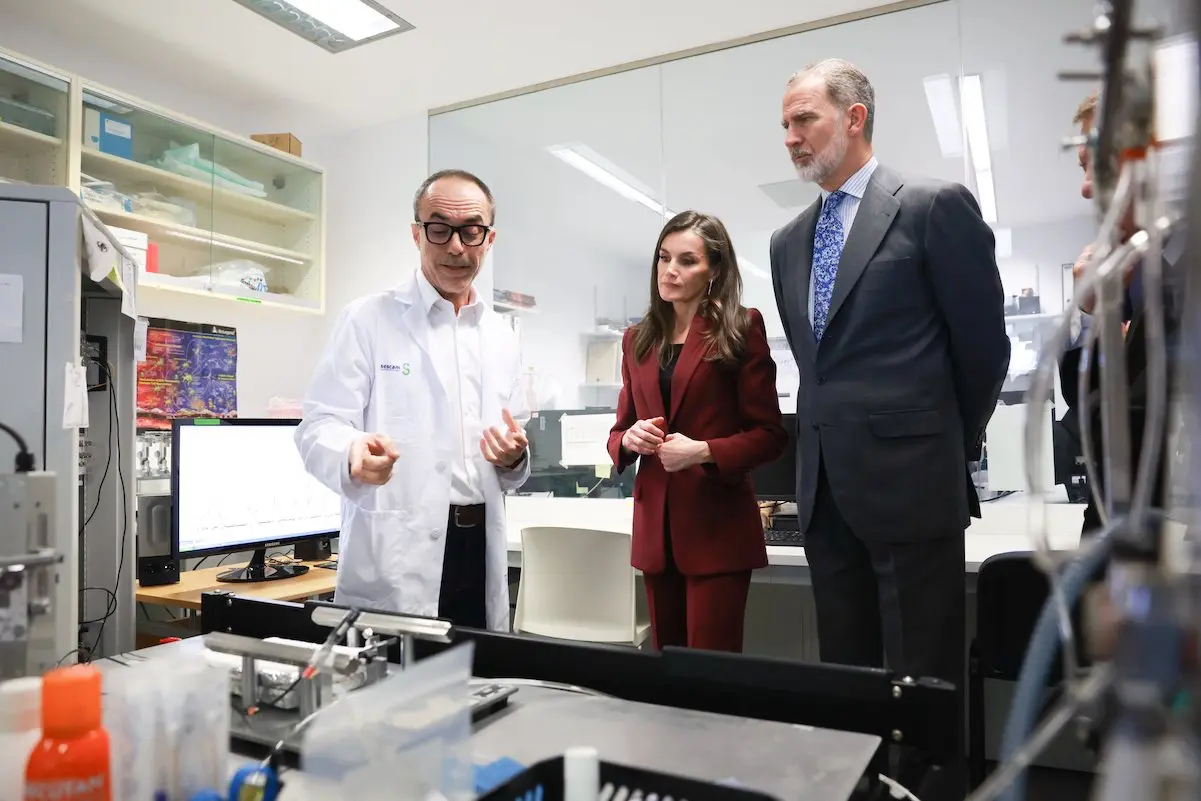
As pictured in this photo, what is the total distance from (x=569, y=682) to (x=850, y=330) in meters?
0.98

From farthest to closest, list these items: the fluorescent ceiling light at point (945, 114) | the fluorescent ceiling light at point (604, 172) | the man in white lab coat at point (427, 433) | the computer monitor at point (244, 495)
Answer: the fluorescent ceiling light at point (604, 172) → the fluorescent ceiling light at point (945, 114) → the computer monitor at point (244, 495) → the man in white lab coat at point (427, 433)

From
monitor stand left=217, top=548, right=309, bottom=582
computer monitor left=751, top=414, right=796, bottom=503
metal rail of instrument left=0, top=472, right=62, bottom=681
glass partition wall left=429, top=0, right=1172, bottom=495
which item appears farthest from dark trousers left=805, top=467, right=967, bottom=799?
monitor stand left=217, top=548, right=309, bottom=582

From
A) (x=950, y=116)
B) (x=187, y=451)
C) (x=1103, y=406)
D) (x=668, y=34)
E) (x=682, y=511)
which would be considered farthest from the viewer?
(x=668, y=34)

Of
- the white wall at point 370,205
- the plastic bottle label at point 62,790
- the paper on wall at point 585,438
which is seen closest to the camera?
the plastic bottle label at point 62,790

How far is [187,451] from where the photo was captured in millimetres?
2285

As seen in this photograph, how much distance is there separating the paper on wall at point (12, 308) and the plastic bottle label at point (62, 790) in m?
1.02

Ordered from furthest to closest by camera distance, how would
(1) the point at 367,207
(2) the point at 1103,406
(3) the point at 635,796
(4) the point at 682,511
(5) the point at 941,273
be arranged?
(1) the point at 367,207 → (4) the point at 682,511 → (5) the point at 941,273 → (3) the point at 635,796 → (2) the point at 1103,406

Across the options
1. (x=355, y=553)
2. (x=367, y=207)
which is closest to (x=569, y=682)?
(x=355, y=553)

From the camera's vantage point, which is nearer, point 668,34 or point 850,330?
point 850,330

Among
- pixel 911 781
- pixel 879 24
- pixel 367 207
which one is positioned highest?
pixel 879 24

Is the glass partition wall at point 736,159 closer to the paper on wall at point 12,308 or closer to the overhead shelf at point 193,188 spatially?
the overhead shelf at point 193,188

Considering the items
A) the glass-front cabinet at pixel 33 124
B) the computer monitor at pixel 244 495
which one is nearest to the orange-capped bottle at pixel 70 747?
the computer monitor at pixel 244 495

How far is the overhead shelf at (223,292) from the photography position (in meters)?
3.15

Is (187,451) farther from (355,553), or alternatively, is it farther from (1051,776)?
(1051,776)
